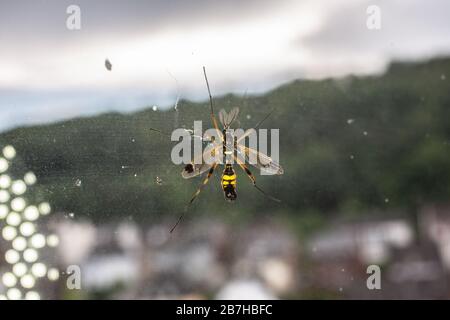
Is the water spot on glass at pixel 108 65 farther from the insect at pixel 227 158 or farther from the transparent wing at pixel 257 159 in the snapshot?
the transparent wing at pixel 257 159

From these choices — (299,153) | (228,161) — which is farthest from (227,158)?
(299,153)

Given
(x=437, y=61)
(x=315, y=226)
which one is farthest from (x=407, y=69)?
(x=315, y=226)

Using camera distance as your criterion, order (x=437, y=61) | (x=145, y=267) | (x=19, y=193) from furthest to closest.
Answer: (x=437, y=61), (x=145, y=267), (x=19, y=193)

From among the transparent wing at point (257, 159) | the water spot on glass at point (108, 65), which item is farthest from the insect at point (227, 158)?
the water spot on glass at point (108, 65)
